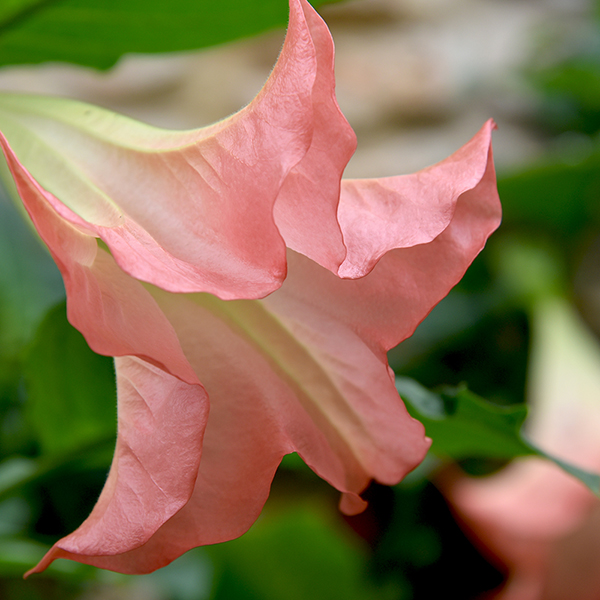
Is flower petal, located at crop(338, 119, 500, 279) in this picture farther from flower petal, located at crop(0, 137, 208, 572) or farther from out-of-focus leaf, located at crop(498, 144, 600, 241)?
out-of-focus leaf, located at crop(498, 144, 600, 241)

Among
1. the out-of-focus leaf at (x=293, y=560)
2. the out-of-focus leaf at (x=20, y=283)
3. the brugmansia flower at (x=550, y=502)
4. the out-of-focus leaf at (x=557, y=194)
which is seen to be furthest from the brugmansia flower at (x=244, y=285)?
the out-of-focus leaf at (x=557, y=194)

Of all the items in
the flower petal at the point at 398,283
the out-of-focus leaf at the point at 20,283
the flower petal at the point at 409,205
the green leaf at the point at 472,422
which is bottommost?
the out-of-focus leaf at the point at 20,283

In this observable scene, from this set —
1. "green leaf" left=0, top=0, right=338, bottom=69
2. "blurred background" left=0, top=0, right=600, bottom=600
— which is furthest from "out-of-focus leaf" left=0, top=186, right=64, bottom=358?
"green leaf" left=0, top=0, right=338, bottom=69

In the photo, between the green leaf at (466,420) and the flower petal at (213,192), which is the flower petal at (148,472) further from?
the green leaf at (466,420)

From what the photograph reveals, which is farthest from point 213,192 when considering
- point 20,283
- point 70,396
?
point 20,283

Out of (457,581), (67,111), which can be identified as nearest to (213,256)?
(67,111)

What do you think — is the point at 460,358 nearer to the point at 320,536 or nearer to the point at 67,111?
the point at 320,536

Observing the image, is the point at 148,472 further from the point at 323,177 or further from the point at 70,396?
the point at 70,396
